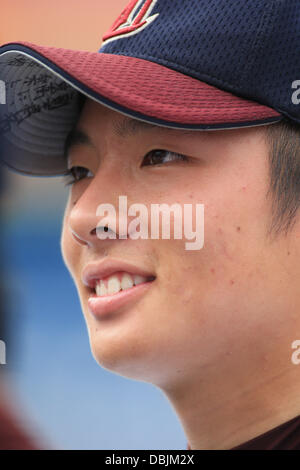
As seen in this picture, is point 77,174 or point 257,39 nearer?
point 257,39

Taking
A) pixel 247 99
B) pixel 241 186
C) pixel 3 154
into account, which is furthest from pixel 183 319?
pixel 3 154

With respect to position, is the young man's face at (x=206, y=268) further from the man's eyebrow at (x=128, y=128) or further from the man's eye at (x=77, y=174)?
the man's eye at (x=77, y=174)

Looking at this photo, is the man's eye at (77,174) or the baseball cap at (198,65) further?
the man's eye at (77,174)

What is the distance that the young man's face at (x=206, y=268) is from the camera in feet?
2.31

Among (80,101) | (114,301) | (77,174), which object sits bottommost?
(114,301)

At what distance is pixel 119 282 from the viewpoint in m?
0.76

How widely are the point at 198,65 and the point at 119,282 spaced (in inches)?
11.2

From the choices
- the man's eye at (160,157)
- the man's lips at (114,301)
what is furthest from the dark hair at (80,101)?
the man's lips at (114,301)

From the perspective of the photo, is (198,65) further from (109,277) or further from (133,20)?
(109,277)

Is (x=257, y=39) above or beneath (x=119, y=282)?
above

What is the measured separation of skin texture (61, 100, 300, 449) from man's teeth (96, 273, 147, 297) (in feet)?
0.08

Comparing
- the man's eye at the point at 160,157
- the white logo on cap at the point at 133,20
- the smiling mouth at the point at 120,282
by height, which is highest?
the white logo on cap at the point at 133,20

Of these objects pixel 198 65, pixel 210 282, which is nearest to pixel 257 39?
pixel 198 65

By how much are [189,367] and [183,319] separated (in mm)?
68
